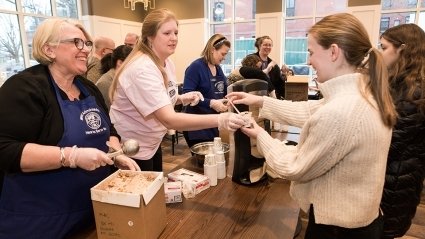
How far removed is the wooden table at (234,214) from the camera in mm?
1030

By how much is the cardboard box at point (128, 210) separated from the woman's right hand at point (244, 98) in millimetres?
613

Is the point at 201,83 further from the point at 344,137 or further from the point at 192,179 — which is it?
the point at 344,137

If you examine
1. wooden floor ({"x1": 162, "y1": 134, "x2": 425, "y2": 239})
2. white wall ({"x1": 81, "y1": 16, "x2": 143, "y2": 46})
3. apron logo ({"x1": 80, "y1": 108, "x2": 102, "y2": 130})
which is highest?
white wall ({"x1": 81, "y1": 16, "x2": 143, "y2": 46})

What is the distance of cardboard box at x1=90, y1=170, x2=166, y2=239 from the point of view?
33.2 inches

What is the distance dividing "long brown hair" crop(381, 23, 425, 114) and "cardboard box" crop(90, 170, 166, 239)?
1243mm

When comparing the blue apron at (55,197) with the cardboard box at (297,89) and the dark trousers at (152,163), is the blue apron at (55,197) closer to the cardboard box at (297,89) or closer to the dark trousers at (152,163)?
the dark trousers at (152,163)

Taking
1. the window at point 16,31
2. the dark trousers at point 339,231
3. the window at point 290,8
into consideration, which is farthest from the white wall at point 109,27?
the dark trousers at point 339,231

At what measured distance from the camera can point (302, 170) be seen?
3.09 ft

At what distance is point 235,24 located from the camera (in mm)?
7613

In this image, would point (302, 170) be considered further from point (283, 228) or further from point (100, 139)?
point (100, 139)

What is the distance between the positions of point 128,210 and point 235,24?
24.1ft

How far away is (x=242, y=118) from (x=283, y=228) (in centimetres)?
46

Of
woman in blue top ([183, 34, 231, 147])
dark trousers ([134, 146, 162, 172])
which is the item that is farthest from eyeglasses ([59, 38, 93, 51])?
woman in blue top ([183, 34, 231, 147])

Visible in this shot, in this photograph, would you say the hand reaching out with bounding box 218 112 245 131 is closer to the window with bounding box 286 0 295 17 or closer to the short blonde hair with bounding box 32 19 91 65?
the short blonde hair with bounding box 32 19 91 65
